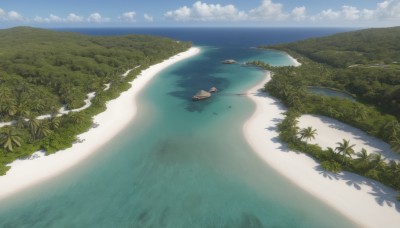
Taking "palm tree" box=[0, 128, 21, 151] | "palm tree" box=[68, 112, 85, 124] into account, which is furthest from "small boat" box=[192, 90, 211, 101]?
"palm tree" box=[0, 128, 21, 151]

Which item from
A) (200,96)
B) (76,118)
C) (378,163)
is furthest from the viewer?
(200,96)

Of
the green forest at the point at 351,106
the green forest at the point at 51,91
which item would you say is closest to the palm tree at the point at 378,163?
the green forest at the point at 351,106

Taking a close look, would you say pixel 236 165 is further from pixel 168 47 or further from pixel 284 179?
pixel 168 47

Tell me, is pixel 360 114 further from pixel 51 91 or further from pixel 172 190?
pixel 51 91

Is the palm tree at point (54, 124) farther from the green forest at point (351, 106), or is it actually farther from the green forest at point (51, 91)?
the green forest at point (351, 106)

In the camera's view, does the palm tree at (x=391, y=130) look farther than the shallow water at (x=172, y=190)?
Yes

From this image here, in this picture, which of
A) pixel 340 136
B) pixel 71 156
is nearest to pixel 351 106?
pixel 340 136
